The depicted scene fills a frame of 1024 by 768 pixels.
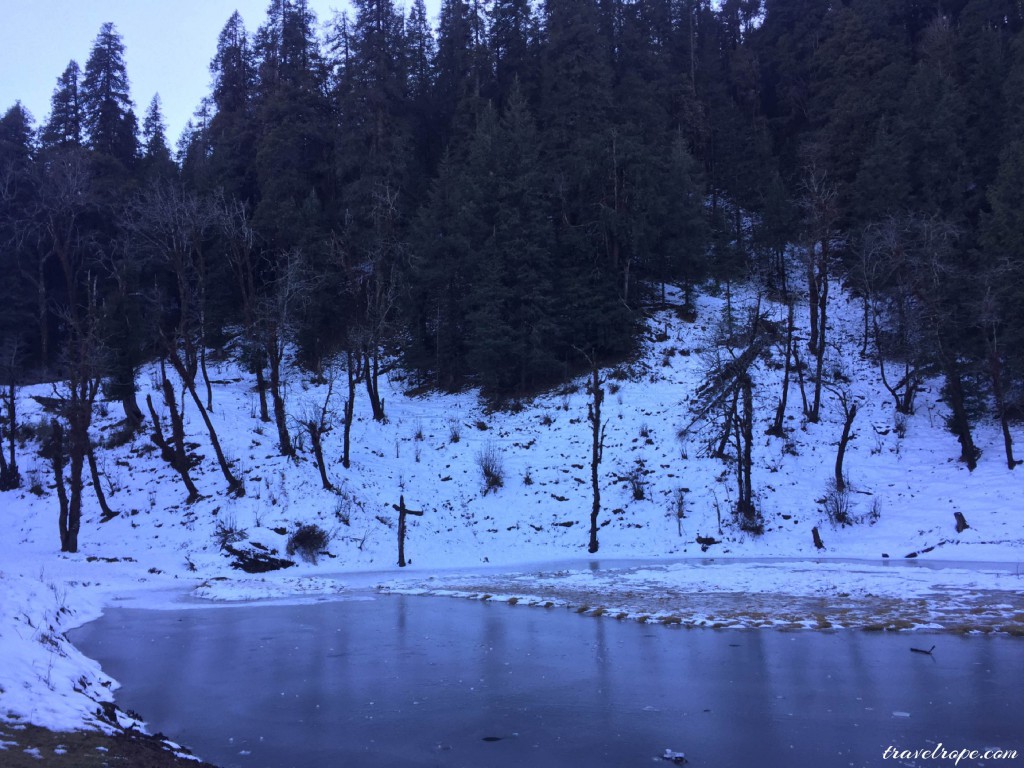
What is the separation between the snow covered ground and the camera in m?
18.7

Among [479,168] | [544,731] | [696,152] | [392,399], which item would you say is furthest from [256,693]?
[696,152]

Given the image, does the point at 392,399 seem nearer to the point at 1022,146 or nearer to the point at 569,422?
the point at 569,422

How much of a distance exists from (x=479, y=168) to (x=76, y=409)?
80.9 ft

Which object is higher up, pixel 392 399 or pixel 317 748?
pixel 392 399

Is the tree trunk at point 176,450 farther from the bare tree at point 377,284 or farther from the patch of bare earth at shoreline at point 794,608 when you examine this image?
the patch of bare earth at shoreline at point 794,608

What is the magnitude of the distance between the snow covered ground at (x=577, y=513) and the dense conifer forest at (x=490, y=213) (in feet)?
5.62

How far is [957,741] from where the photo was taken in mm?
7328

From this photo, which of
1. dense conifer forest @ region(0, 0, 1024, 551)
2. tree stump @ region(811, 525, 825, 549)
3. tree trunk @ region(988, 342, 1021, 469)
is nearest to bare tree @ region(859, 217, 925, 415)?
dense conifer forest @ region(0, 0, 1024, 551)

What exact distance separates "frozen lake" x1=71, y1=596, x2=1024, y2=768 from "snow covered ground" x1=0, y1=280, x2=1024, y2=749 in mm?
2587

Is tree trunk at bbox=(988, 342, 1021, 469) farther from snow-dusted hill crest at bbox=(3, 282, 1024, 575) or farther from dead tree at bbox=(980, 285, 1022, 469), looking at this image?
snow-dusted hill crest at bbox=(3, 282, 1024, 575)

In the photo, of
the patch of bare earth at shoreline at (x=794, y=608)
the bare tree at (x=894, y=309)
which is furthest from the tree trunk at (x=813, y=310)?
the patch of bare earth at shoreline at (x=794, y=608)

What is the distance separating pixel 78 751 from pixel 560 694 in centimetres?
564

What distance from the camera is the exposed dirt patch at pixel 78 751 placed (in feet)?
20.0

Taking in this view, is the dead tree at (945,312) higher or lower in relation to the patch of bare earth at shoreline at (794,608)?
higher
